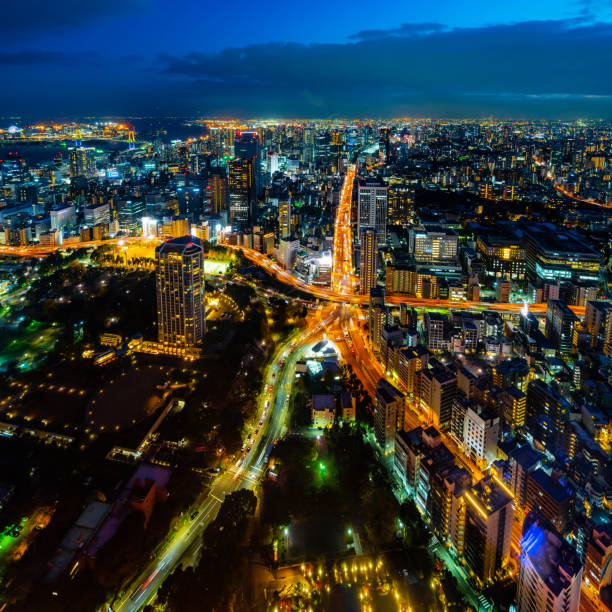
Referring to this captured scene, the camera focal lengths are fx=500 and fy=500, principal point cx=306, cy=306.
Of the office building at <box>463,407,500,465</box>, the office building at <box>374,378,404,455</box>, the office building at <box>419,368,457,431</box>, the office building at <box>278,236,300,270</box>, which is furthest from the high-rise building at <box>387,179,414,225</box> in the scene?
the office building at <box>463,407,500,465</box>

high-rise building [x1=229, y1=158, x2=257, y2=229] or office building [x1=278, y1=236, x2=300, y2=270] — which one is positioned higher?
high-rise building [x1=229, y1=158, x2=257, y2=229]

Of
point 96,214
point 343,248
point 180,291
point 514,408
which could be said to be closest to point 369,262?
point 343,248

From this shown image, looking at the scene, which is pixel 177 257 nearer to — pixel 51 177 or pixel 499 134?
pixel 51 177

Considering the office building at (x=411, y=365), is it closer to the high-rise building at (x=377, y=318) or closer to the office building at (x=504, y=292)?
the high-rise building at (x=377, y=318)

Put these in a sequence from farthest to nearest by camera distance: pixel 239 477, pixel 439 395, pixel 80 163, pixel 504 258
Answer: pixel 80 163, pixel 504 258, pixel 439 395, pixel 239 477

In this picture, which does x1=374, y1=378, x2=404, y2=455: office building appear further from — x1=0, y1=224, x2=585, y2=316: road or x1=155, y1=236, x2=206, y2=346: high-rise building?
x1=0, y1=224, x2=585, y2=316: road

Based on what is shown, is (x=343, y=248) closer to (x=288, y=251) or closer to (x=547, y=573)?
(x=288, y=251)
